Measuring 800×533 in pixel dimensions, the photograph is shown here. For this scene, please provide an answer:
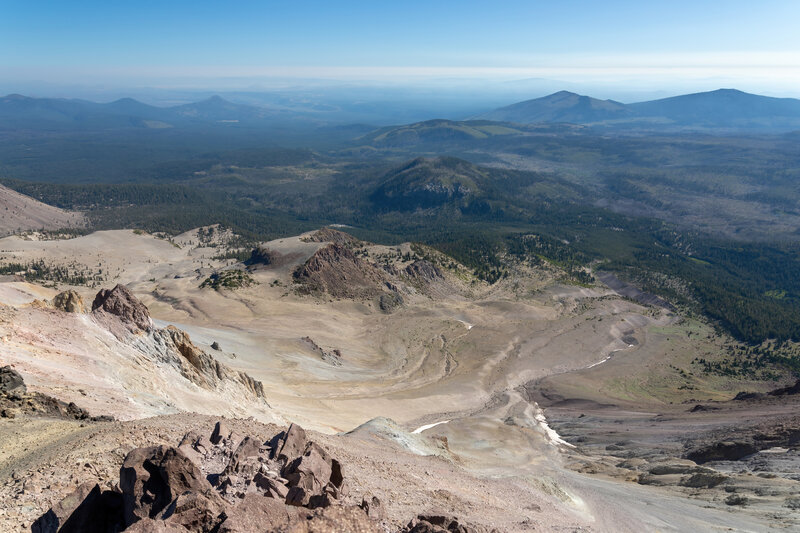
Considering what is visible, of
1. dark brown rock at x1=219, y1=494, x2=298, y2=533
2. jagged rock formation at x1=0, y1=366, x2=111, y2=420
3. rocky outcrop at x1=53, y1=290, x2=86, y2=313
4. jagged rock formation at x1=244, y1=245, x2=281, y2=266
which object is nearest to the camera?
dark brown rock at x1=219, y1=494, x2=298, y2=533

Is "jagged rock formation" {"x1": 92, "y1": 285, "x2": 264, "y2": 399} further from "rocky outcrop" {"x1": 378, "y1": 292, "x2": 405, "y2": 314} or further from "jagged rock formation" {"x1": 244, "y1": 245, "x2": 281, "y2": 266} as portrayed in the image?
"jagged rock formation" {"x1": 244, "y1": 245, "x2": 281, "y2": 266}

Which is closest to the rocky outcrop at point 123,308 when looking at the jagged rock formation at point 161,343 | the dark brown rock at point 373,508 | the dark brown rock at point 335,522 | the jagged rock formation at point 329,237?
the jagged rock formation at point 161,343

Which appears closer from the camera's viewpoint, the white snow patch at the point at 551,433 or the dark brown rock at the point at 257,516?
the dark brown rock at the point at 257,516

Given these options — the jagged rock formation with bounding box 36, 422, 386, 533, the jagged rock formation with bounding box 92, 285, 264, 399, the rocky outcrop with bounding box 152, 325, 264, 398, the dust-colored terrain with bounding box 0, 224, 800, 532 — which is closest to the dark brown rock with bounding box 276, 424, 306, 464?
the jagged rock formation with bounding box 36, 422, 386, 533

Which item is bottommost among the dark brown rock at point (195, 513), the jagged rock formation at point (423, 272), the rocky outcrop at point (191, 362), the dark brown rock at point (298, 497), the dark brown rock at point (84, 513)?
the jagged rock formation at point (423, 272)

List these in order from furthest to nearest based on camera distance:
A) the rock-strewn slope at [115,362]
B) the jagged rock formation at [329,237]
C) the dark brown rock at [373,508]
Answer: the jagged rock formation at [329,237] < the rock-strewn slope at [115,362] < the dark brown rock at [373,508]

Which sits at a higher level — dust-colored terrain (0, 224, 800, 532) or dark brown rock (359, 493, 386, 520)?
Answer: dark brown rock (359, 493, 386, 520)

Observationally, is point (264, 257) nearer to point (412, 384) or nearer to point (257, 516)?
point (412, 384)

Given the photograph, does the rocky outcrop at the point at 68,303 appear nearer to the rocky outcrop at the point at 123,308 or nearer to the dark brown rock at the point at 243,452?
the rocky outcrop at the point at 123,308

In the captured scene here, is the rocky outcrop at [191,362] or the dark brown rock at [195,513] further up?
the dark brown rock at [195,513]
